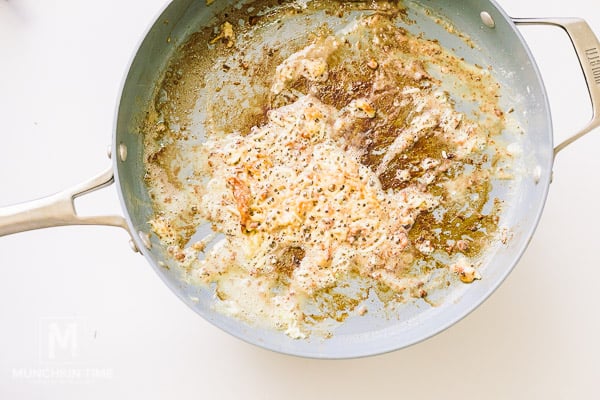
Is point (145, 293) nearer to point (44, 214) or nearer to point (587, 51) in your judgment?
point (44, 214)

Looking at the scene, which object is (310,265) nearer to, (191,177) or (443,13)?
(191,177)

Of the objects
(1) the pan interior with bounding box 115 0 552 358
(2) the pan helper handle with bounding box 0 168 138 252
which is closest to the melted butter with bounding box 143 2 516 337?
(1) the pan interior with bounding box 115 0 552 358

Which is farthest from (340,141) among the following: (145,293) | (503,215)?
(145,293)

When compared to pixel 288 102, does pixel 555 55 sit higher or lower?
lower

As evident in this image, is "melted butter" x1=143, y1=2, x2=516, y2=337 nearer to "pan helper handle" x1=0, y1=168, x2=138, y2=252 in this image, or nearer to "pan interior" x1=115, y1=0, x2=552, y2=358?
"pan interior" x1=115, y1=0, x2=552, y2=358

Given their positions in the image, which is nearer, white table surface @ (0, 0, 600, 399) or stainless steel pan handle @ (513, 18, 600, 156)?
stainless steel pan handle @ (513, 18, 600, 156)

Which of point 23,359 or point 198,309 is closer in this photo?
point 198,309

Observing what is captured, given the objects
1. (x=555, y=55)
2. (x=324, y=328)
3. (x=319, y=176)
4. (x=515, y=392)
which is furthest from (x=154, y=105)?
(x=515, y=392)
